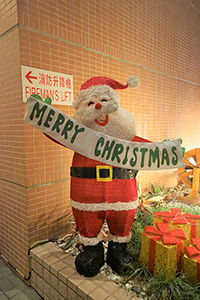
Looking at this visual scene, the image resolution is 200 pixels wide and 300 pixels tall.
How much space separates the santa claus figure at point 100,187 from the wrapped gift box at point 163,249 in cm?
14

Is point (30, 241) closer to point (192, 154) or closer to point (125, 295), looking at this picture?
point (125, 295)

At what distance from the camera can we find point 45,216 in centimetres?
199

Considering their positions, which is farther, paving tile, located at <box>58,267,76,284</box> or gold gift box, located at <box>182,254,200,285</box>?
paving tile, located at <box>58,267,76,284</box>

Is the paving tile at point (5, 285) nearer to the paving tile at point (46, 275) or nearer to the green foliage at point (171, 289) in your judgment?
the paving tile at point (46, 275)

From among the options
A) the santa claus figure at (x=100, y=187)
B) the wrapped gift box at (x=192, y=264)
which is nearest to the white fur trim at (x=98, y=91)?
the santa claus figure at (x=100, y=187)

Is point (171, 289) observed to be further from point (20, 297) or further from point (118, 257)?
point (20, 297)

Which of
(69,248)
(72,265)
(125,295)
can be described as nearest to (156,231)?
(125,295)

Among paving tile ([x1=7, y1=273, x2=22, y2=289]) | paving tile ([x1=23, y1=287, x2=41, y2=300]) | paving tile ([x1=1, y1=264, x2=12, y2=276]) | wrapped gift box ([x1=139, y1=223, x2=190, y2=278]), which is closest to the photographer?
wrapped gift box ([x1=139, y1=223, x2=190, y2=278])

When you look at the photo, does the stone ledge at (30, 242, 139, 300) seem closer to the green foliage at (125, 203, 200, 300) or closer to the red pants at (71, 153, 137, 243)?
the green foliage at (125, 203, 200, 300)

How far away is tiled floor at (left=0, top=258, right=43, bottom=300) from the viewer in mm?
1756

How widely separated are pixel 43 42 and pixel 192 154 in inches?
94.6

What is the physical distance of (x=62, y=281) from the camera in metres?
1.53

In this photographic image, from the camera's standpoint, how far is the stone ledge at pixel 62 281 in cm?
135

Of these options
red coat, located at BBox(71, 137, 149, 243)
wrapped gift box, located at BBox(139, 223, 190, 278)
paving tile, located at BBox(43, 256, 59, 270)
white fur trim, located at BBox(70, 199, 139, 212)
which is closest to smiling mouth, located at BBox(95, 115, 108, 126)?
red coat, located at BBox(71, 137, 149, 243)
